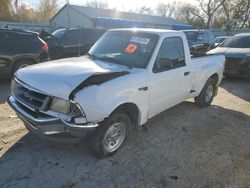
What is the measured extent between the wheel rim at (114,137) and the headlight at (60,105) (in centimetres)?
75

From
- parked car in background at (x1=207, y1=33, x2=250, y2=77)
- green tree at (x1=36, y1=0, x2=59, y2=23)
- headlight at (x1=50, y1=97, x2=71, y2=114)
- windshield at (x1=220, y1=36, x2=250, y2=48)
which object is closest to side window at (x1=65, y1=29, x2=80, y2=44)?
parked car in background at (x1=207, y1=33, x2=250, y2=77)

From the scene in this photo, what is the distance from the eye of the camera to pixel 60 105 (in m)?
3.37

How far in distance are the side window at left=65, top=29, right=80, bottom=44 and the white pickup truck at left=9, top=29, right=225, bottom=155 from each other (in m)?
8.62

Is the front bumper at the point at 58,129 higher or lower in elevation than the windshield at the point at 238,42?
lower

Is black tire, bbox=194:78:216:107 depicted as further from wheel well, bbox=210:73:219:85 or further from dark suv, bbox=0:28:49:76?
dark suv, bbox=0:28:49:76

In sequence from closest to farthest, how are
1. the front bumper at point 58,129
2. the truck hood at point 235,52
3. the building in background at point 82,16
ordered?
the front bumper at point 58,129 < the truck hood at point 235,52 < the building in background at point 82,16

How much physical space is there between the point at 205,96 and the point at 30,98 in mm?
4439

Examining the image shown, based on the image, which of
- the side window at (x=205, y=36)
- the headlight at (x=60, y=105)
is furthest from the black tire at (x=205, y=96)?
the side window at (x=205, y=36)

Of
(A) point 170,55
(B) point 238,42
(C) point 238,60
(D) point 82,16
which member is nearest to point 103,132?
(A) point 170,55

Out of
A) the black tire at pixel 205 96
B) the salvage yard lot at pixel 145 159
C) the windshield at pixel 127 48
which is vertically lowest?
the salvage yard lot at pixel 145 159

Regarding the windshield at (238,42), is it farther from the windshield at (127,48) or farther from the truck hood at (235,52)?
the windshield at (127,48)

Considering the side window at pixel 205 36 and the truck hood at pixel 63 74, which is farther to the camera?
the side window at pixel 205 36

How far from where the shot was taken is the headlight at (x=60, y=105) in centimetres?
333

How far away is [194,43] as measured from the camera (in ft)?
52.2
